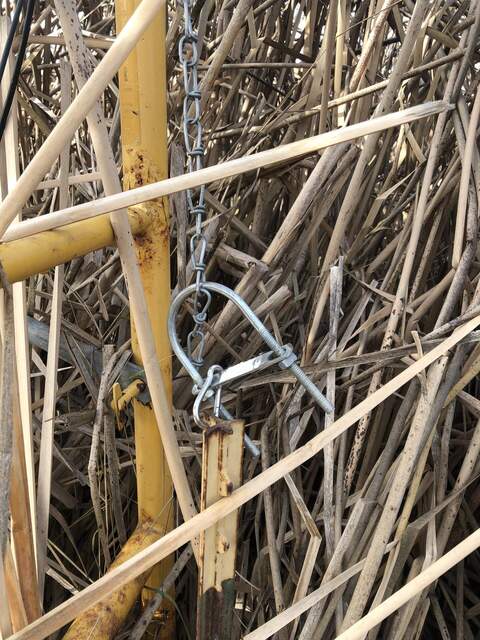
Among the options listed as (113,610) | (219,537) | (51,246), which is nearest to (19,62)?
(51,246)

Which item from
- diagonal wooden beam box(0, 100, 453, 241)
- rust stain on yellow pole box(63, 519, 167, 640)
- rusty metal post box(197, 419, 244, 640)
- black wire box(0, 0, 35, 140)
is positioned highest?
black wire box(0, 0, 35, 140)

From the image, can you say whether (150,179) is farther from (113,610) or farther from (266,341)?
(113,610)

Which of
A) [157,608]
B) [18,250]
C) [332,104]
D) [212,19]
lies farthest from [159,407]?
[212,19]

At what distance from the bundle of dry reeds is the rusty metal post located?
0.04ft

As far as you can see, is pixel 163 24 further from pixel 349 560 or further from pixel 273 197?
pixel 349 560

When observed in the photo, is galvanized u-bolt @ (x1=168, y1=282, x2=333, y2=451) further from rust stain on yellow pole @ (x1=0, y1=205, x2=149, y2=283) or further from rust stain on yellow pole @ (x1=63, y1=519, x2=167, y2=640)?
rust stain on yellow pole @ (x1=63, y1=519, x2=167, y2=640)

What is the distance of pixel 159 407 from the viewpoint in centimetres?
53

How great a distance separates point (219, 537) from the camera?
0.46 m

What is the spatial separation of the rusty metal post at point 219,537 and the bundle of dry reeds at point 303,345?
12 millimetres

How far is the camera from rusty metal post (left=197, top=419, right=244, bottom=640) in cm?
42

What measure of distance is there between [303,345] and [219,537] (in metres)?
0.34

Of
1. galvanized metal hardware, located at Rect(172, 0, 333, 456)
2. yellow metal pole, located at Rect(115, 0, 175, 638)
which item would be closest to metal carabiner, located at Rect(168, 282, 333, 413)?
galvanized metal hardware, located at Rect(172, 0, 333, 456)

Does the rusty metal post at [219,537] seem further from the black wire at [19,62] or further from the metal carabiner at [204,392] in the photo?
the black wire at [19,62]

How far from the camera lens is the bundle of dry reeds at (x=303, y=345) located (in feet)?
1.90
